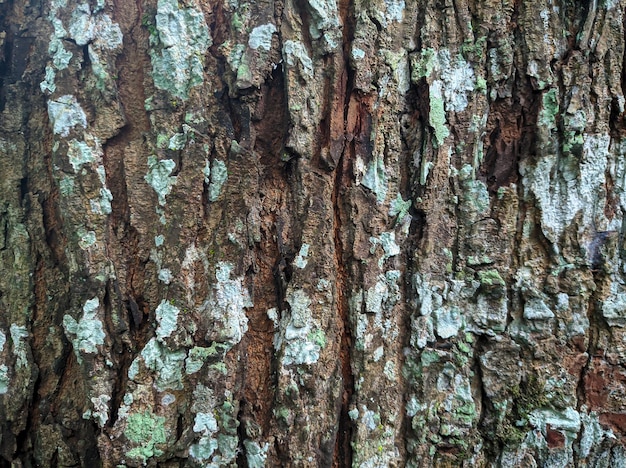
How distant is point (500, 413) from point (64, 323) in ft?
3.94

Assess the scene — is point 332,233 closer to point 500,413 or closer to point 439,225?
point 439,225

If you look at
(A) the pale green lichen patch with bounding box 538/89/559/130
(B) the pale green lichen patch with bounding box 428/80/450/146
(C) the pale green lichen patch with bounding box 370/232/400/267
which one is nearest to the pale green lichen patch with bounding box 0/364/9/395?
(C) the pale green lichen patch with bounding box 370/232/400/267

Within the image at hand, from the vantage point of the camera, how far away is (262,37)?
122 cm

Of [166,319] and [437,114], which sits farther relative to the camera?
[437,114]

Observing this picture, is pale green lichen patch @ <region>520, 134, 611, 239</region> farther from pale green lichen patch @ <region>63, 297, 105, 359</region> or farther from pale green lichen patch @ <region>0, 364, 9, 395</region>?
pale green lichen patch @ <region>0, 364, 9, 395</region>

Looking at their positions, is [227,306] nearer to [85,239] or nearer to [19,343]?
[85,239]

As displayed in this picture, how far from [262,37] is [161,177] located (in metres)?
0.46

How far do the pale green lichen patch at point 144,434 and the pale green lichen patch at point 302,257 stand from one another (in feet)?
1.74

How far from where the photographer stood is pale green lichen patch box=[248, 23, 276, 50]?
4.00 ft

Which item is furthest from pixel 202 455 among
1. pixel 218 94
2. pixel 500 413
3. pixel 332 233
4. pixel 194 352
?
pixel 218 94

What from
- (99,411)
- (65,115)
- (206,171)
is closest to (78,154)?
(65,115)

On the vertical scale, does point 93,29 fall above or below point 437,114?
above

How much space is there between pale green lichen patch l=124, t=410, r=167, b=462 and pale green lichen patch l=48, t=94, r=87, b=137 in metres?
0.77

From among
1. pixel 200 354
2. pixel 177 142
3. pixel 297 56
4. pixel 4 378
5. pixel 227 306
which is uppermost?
pixel 297 56
